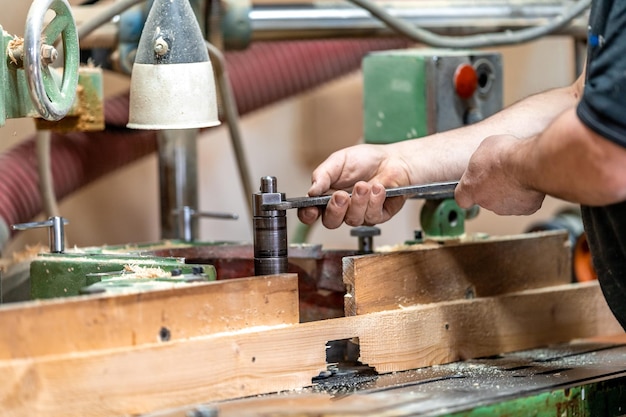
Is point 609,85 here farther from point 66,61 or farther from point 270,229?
point 66,61

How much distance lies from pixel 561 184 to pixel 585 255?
3.95 ft

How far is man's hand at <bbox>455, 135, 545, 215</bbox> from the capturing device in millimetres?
1639

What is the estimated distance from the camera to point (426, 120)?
7.59 ft

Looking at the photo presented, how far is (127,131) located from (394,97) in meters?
0.90

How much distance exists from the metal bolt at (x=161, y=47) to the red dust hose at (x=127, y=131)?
84 centimetres

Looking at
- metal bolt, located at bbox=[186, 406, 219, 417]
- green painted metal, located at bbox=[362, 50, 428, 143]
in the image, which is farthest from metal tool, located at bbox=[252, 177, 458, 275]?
green painted metal, located at bbox=[362, 50, 428, 143]

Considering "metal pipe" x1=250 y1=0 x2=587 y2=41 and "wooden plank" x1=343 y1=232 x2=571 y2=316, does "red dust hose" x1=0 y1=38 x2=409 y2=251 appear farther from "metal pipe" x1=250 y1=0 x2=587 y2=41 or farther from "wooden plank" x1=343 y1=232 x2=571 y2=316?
"wooden plank" x1=343 y1=232 x2=571 y2=316

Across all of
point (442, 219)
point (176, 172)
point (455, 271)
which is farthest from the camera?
point (176, 172)

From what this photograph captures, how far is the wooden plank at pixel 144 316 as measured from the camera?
1391 millimetres

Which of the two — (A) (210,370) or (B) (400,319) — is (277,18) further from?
(A) (210,370)

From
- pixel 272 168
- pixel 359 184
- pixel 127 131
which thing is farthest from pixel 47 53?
pixel 272 168

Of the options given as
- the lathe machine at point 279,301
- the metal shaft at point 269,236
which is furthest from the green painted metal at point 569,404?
the metal shaft at point 269,236

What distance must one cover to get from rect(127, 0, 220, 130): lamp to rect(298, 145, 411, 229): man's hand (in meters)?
0.24

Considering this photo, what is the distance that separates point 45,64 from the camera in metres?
1.71
